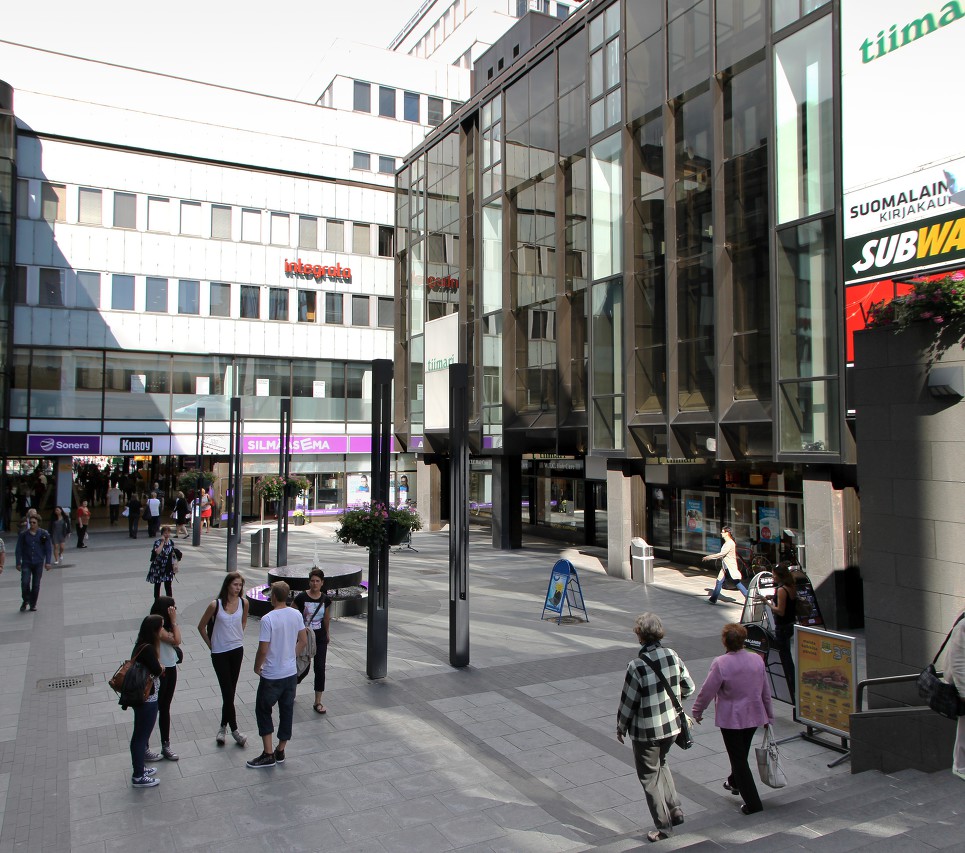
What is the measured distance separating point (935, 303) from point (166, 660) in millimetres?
8208

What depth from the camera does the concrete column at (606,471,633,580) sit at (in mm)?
20594

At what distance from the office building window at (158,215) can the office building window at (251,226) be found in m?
3.27

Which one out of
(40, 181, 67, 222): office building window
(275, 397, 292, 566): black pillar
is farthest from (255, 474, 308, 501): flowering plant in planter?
(40, 181, 67, 222): office building window

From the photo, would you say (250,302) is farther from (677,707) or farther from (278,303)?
(677,707)

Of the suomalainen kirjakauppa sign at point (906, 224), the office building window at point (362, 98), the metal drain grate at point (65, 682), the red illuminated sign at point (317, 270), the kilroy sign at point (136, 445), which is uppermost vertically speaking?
the office building window at point (362, 98)

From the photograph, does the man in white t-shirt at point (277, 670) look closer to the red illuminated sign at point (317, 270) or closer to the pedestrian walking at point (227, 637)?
the pedestrian walking at point (227, 637)

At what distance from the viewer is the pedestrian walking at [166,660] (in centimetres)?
772

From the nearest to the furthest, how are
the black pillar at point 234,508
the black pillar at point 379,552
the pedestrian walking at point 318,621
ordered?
the pedestrian walking at point 318,621, the black pillar at point 379,552, the black pillar at point 234,508

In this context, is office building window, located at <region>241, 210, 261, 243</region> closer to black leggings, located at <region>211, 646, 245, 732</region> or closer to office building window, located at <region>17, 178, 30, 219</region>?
office building window, located at <region>17, 178, 30, 219</region>

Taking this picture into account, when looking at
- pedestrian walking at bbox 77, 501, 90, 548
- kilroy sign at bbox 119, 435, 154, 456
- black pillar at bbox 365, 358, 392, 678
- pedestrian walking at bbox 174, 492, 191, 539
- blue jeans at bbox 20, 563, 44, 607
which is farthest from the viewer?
kilroy sign at bbox 119, 435, 154, 456

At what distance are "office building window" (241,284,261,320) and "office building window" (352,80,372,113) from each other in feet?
40.7

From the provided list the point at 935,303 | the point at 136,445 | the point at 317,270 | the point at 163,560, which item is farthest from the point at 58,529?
the point at 935,303

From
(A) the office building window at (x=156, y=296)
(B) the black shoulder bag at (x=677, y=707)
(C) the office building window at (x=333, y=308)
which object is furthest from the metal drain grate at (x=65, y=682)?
(C) the office building window at (x=333, y=308)

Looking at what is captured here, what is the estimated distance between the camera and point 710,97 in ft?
58.8
